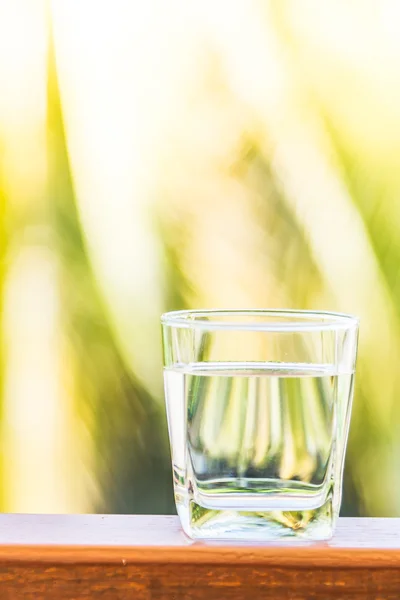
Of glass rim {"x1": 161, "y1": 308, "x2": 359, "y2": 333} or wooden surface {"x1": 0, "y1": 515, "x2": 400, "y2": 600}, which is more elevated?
glass rim {"x1": 161, "y1": 308, "x2": 359, "y2": 333}

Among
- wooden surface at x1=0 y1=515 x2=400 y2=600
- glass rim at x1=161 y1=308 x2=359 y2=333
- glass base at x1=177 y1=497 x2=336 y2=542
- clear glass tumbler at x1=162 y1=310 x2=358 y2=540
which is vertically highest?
glass rim at x1=161 y1=308 x2=359 y2=333

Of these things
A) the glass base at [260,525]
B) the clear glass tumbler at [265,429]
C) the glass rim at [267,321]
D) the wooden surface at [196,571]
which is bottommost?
the wooden surface at [196,571]

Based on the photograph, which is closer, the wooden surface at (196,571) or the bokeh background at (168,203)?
the wooden surface at (196,571)

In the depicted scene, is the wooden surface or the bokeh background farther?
the bokeh background

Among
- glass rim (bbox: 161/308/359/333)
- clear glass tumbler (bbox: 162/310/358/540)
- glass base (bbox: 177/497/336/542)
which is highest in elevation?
glass rim (bbox: 161/308/359/333)

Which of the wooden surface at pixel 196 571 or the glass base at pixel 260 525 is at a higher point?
the glass base at pixel 260 525

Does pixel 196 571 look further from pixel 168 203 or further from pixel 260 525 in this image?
pixel 168 203
